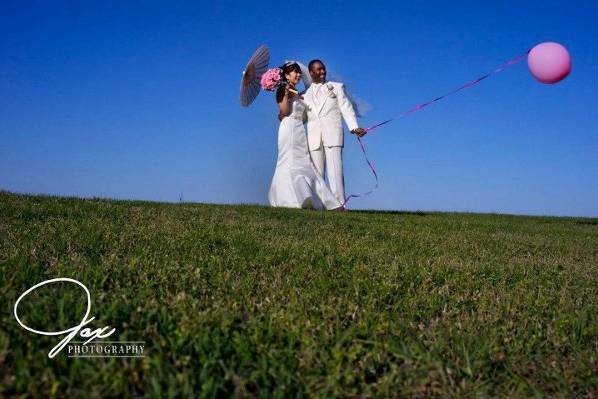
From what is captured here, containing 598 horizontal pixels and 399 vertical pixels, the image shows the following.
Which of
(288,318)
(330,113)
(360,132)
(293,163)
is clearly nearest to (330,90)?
(330,113)

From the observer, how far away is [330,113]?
16062 mm

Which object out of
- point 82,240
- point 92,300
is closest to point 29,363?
point 92,300

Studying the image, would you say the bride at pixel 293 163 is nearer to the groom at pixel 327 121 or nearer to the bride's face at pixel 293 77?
the bride's face at pixel 293 77

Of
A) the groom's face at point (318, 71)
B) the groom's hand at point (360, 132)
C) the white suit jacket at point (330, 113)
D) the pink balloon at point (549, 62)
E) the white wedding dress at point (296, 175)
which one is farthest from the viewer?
the groom's face at point (318, 71)

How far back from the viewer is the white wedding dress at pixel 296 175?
15.2m

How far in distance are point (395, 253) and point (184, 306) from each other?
3.83 metres

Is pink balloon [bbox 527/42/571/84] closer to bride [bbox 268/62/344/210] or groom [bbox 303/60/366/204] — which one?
groom [bbox 303/60/366/204]

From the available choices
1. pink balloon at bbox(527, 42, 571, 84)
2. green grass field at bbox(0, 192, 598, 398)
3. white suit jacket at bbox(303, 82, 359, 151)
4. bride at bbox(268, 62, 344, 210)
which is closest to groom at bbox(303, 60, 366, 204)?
white suit jacket at bbox(303, 82, 359, 151)

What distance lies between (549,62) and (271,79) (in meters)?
7.57

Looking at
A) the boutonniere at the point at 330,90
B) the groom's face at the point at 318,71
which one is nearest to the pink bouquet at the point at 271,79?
the groom's face at the point at 318,71

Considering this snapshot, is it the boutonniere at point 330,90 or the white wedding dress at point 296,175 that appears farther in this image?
the boutonniere at point 330,90

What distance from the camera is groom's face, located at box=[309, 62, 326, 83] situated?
1619cm

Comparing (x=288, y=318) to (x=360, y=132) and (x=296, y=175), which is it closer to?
(x=296, y=175)

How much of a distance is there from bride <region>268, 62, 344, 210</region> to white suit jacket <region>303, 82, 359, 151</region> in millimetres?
371
